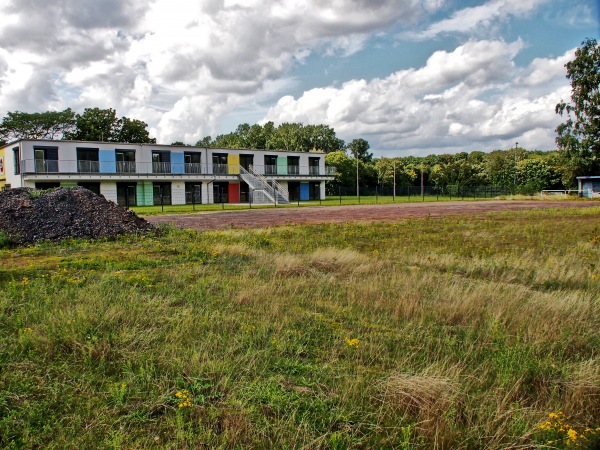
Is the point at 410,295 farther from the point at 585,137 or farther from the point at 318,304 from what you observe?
the point at 585,137

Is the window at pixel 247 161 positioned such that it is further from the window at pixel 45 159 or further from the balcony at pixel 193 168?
the window at pixel 45 159

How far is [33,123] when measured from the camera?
6381 cm

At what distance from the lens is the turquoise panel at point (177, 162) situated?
4906cm

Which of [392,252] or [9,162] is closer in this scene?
→ [392,252]

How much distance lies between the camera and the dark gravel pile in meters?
14.4

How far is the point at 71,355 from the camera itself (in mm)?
4285

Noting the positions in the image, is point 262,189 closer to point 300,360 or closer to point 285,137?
point 285,137

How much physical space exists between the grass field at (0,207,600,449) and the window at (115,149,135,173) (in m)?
39.9

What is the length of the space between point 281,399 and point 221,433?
1.81 ft

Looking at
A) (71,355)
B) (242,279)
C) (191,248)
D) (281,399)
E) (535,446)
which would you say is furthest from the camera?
(191,248)

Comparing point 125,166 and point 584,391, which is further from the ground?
point 125,166

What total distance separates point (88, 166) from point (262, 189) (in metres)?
17.2

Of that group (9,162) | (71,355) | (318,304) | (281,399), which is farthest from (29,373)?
(9,162)

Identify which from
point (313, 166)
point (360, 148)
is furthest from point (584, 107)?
point (360, 148)
